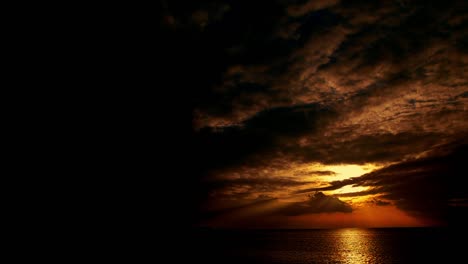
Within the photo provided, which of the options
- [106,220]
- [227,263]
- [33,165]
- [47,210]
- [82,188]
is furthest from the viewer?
[227,263]

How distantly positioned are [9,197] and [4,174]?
2.35m

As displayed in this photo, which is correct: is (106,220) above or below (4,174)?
below

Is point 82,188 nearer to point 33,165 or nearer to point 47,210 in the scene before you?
point 47,210

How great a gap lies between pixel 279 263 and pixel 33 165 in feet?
146

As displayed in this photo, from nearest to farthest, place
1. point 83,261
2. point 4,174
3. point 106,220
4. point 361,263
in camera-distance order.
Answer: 1. point 4,174
2. point 83,261
3. point 106,220
4. point 361,263

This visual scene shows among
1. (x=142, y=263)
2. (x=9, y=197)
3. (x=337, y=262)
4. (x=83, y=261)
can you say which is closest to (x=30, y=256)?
(x=83, y=261)

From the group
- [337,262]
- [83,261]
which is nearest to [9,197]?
[83,261]

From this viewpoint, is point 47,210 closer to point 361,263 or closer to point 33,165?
point 33,165

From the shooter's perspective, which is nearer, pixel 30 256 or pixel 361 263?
pixel 30 256

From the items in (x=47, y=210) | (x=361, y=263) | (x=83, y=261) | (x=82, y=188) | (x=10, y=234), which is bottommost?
(x=361, y=263)

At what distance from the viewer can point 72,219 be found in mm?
30094

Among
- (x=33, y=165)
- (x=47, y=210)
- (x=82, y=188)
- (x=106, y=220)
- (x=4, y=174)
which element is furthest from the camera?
(x=106, y=220)

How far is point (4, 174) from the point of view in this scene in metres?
21.5

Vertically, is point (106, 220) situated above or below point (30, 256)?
above
